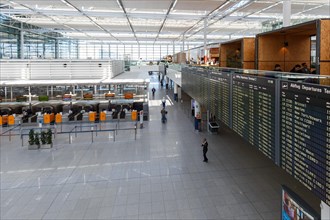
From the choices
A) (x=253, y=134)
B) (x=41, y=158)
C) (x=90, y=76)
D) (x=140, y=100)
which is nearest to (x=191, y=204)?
(x=253, y=134)

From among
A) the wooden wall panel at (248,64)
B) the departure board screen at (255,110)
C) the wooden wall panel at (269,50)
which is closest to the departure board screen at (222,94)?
the departure board screen at (255,110)

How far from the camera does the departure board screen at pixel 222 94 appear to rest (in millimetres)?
9297

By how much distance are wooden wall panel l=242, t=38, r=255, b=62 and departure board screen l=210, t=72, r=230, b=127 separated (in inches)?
46.3

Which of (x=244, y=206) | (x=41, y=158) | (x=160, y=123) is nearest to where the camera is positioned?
(x=244, y=206)

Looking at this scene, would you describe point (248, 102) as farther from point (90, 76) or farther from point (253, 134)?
point (90, 76)

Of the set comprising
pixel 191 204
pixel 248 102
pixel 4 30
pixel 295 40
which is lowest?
pixel 191 204

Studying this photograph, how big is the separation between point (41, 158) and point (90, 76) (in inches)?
495

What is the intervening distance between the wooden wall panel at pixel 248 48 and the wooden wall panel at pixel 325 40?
4.81 m

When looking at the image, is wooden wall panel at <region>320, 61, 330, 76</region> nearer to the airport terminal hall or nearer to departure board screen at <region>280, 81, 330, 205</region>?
the airport terminal hall

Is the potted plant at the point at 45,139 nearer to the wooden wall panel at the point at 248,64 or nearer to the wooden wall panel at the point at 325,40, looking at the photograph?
the wooden wall panel at the point at 248,64

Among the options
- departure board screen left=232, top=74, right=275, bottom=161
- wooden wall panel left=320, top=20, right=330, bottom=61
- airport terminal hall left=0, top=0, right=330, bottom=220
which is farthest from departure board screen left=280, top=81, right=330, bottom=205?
wooden wall panel left=320, top=20, right=330, bottom=61

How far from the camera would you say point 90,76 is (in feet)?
81.6

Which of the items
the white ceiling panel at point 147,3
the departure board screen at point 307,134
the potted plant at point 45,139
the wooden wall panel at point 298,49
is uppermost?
the white ceiling panel at point 147,3

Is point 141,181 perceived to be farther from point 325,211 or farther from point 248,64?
point 325,211
